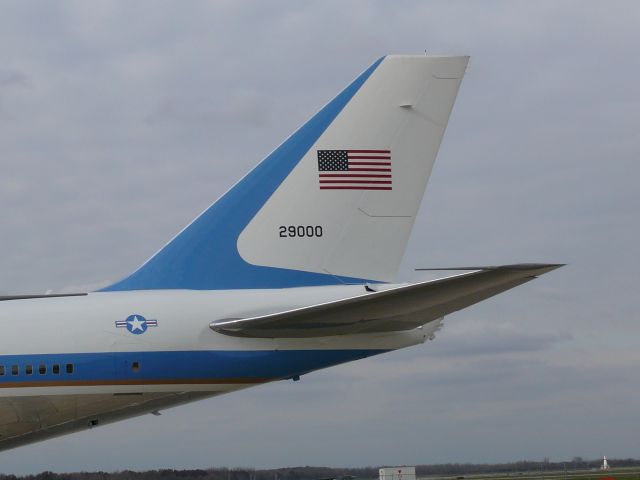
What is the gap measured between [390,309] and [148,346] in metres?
4.32

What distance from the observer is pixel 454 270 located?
52.0 feet

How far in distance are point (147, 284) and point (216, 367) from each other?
2253 millimetres

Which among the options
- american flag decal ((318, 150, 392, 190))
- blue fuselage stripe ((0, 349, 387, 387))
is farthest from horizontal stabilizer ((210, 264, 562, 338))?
american flag decal ((318, 150, 392, 190))

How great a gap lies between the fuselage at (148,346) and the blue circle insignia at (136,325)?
0.06 feet

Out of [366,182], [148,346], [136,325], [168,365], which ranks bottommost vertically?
[168,365]

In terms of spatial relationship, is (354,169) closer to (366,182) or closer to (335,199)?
(366,182)

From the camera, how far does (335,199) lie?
62.2 ft

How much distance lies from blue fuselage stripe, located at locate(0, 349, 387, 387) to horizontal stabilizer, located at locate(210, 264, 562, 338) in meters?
0.44

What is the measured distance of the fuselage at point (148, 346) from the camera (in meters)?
16.4

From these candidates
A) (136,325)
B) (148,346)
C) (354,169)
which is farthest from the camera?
(354,169)

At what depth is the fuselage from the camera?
53.7 ft

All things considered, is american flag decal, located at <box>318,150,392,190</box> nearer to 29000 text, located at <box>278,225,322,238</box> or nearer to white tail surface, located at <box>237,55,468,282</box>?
white tail surface, located at <box>237,55,468,282</box>

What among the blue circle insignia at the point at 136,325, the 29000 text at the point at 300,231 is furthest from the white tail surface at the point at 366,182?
the blue circle insignia at the point at 136,325

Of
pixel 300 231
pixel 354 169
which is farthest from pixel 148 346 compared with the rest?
pixel 354 169
